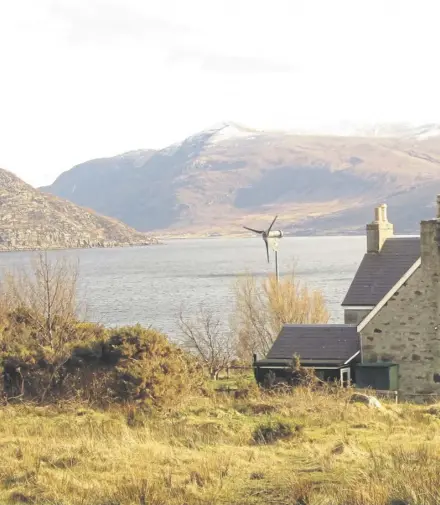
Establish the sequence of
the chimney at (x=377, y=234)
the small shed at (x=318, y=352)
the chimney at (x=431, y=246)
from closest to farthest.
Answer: the chimney at (x=431, y=246)
the small shed at (x=318, y=352)
the chimney at (x=377, y=234)

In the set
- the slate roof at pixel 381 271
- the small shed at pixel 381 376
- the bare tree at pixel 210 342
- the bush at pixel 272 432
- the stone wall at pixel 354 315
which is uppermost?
the slate roof at pixel 381 271

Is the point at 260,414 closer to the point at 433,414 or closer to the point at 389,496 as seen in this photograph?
the point at 433,414

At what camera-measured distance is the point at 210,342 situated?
4744cm

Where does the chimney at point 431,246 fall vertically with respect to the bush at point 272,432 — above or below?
above

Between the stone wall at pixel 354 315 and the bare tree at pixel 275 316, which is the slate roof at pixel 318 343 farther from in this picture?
A: the bare tree at pixel 275 316

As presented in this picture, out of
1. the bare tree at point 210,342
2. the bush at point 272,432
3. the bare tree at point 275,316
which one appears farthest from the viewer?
the bare tree at point 275,316

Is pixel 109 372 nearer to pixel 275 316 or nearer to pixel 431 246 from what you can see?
pixel 431 246

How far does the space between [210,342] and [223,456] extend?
33640 millimetres

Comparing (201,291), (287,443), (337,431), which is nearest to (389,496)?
(287,443)

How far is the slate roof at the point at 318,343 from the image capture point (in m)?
32.2

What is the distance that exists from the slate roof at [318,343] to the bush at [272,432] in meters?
15.5

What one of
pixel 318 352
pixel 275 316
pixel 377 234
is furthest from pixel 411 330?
pixel 275 316

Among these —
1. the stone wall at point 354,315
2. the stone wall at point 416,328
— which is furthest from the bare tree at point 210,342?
the stone wall at point 416,328

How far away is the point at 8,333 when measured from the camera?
27141mm
